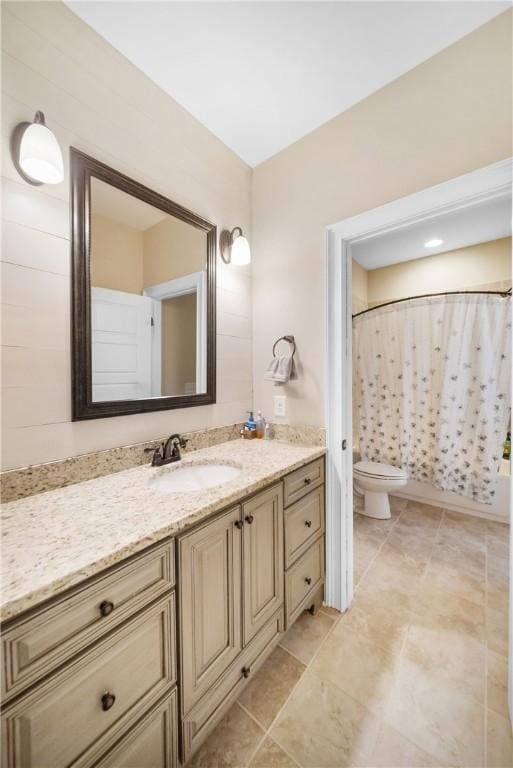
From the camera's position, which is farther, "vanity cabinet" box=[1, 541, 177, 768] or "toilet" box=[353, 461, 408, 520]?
"toilet" box=[353, 461, 408, 520]

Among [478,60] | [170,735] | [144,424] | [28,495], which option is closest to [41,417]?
[28,495]

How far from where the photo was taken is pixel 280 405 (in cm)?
178

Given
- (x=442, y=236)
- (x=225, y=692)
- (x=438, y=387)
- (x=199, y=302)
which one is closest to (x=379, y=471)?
(x=438, y=387)

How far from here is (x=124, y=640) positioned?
738 mm

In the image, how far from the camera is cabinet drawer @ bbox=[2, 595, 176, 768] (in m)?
0.58

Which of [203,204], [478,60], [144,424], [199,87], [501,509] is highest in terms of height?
[199,87]

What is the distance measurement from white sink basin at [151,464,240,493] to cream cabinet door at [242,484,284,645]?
0.61 ft

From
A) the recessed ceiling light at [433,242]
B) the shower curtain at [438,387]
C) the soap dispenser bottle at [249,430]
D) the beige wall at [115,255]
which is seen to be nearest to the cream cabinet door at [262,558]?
the soap dispenser bottle at [249,430]

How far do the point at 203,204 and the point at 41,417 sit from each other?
1335mm

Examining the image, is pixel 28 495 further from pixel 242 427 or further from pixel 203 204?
pixel 203 204

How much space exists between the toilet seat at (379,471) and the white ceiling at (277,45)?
8.03 feet

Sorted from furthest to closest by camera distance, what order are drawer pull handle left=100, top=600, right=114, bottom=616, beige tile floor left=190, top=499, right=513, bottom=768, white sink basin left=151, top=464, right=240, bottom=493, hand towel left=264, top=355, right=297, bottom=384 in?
A: 1. hand towel left=264, top=355, right=297, bottom=384
2. white sink basin left=151, top=464, right=240, bottom=493
3. beige tile floor left=190, top=499, right=513, bottom=768
4. drawer pull handle left=100, top=600, right=114, bottom=616

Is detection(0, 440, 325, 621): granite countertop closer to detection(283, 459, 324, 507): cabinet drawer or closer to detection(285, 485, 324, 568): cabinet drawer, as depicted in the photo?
detection(283, 459, 324, 507): cabinet drawer

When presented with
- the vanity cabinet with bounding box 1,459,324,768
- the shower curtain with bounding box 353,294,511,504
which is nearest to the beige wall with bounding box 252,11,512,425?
the vanity cabinet with bounding box 1,459,324,768
